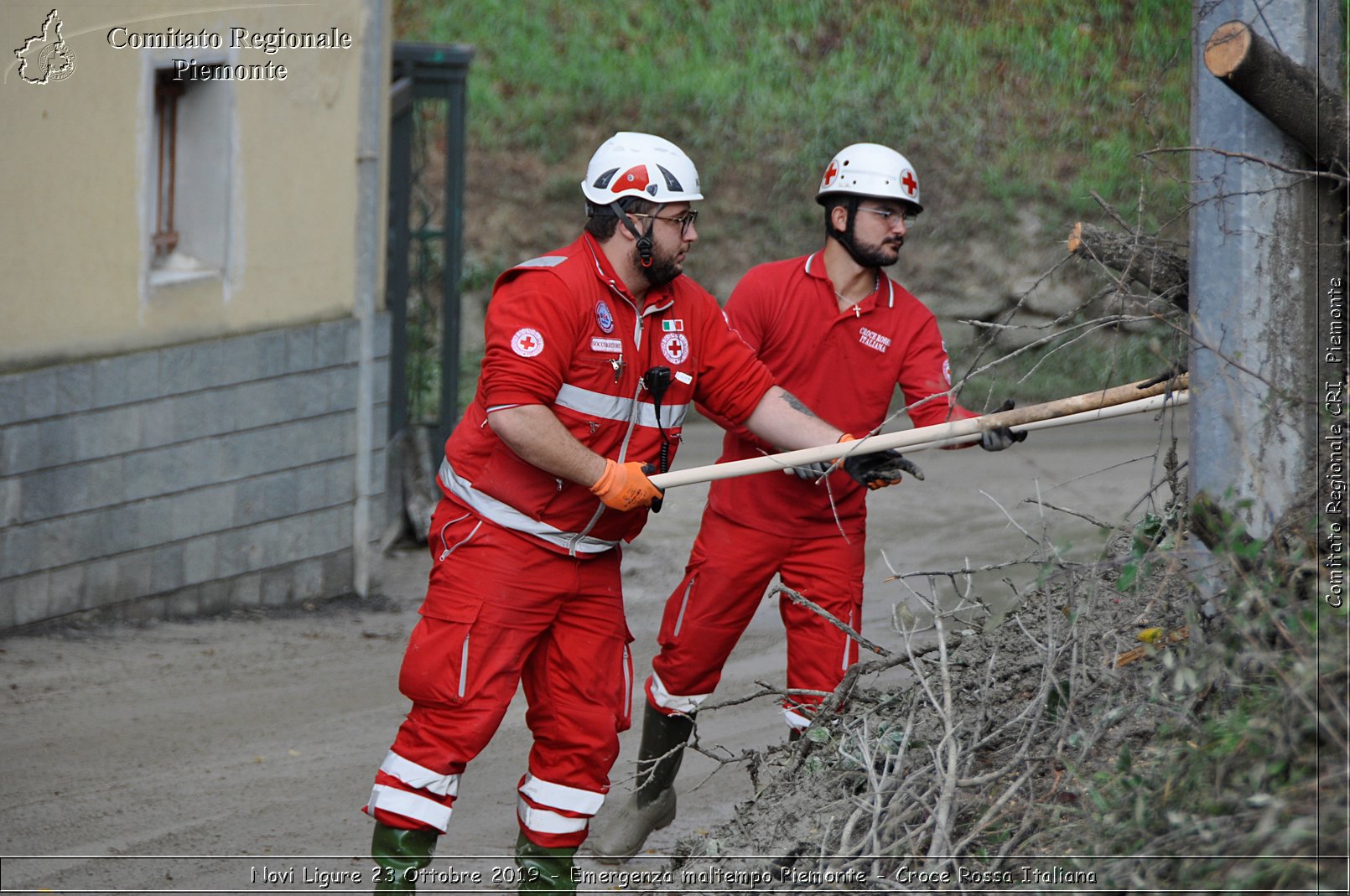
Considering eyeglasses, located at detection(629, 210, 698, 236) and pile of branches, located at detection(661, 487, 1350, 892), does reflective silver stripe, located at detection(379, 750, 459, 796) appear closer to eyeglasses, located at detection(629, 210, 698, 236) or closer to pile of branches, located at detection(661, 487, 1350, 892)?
pile of branches, located at detection(661, 487, 1350, 892)

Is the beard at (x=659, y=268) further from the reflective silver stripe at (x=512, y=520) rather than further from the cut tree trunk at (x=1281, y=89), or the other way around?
the cut tree trunk at (x=1281, y=89)

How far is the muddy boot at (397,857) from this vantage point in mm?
3783

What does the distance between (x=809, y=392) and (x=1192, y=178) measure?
5.60 feet

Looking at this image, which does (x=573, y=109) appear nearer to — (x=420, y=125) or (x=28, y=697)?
(x=420, y=125)

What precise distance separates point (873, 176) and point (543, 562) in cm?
179

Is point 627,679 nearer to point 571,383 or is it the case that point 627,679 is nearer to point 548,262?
point 571,383

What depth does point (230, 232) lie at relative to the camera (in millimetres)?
6500

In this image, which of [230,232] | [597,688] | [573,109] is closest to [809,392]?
[597,688]

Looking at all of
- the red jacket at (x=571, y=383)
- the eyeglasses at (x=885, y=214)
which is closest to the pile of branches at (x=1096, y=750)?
the red jacket at (x=571, y=383)

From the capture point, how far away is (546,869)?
4000 millimetres

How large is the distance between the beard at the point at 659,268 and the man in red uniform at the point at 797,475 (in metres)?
0.76

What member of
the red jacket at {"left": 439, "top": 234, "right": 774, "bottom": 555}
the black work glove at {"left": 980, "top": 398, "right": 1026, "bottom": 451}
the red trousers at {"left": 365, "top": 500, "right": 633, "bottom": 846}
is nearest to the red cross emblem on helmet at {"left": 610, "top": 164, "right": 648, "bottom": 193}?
the red jacket at {"left": 439, "top": 234, "right": 774, "bottom": 555}

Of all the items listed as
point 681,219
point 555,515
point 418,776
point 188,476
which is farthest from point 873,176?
point 188,476

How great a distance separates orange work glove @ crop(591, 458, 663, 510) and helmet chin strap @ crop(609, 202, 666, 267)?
560 mm
